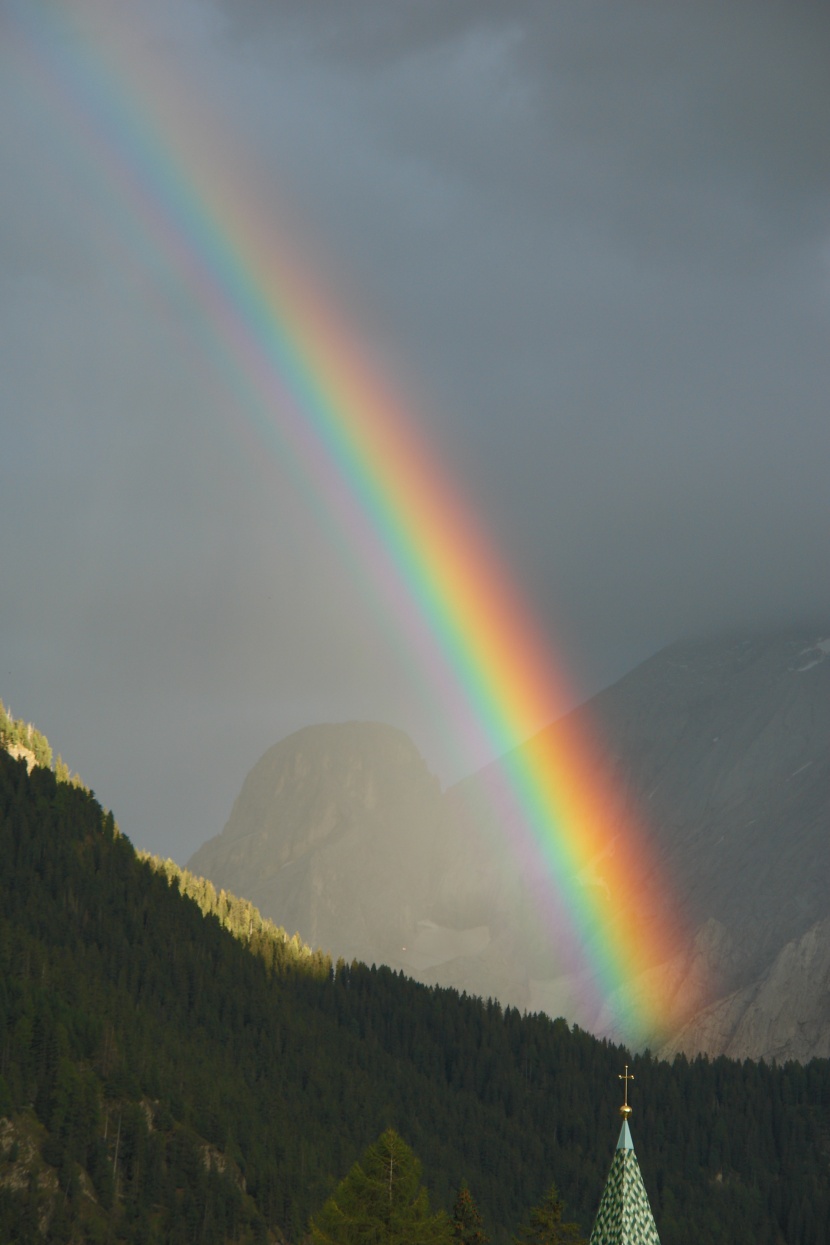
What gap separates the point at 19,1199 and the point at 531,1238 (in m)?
103

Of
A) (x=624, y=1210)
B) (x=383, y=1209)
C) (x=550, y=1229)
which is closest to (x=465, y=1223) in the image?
(x=550, y=1229)

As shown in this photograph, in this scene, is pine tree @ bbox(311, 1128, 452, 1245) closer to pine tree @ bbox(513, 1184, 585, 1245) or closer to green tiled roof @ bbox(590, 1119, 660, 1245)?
pine tree @ bbox(513, 1184, 585, 1245)

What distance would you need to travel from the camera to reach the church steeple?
89750 millimetres

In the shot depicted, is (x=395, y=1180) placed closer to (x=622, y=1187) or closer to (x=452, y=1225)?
(x=452, y=1225)

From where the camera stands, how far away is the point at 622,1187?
90.7m

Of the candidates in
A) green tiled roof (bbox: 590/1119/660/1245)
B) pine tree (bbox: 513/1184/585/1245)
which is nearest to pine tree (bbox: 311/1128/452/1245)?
pine tree (bbox: 513/1184/585/1245)

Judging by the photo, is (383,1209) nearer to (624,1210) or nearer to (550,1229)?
(550,1229)

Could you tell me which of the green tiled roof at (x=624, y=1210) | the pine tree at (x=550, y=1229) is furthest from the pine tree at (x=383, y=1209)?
the green tiled roof at (x=624, y=1210)

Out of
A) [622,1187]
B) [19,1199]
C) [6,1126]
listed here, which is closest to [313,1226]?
[622,1187]

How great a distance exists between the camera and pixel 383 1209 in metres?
93.7

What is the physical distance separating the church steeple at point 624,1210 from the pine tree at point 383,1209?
8528mm

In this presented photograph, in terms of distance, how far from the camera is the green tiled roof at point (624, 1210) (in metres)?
89.8

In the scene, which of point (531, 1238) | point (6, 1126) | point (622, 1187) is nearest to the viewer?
point (622, 1187)

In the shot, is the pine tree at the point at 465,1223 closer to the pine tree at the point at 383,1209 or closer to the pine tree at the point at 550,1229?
the pine tree at the point at 383,1209
